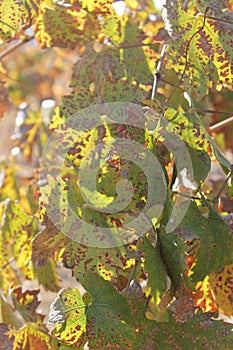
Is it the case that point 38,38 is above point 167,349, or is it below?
above

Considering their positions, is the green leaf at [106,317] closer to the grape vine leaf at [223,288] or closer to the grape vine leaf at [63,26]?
the grape vine leaf at [223,288]

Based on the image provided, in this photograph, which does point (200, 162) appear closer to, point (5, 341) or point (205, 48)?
point (205, 48)

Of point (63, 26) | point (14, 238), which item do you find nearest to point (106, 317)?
point (14, 238)

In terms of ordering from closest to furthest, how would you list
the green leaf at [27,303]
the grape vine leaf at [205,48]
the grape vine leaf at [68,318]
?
1. the grape vine leaf at [68,318]
2. the grape vine leaf at [205,48]
3. the green leaf at [27,303]

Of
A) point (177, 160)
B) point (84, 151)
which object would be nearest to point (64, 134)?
point (84, 151)

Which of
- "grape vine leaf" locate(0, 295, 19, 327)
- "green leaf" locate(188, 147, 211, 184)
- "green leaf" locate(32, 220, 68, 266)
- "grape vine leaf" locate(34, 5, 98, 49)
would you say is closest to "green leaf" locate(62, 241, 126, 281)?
"green leaf" locate(32, 220, 68, 266)

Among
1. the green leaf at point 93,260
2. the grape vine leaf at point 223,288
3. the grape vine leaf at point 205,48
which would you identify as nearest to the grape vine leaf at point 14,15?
the grape vine leaf at point 205,48

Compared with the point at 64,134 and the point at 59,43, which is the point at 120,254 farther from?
the point at 59,43
